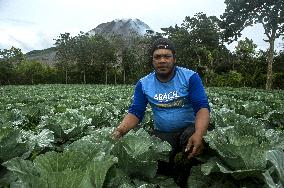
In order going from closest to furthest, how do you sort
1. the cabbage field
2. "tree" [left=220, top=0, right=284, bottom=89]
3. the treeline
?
the cabbage field < "tree" [left=220, top=0, right=284, bottom=89] < the treeline

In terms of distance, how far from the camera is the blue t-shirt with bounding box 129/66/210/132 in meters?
3.34

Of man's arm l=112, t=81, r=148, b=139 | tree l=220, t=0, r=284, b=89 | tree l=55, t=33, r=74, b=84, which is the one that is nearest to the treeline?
tree l=55, t=33, r=74, b=84

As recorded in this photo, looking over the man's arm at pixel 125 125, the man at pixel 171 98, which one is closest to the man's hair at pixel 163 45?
the man at pixel 171 98

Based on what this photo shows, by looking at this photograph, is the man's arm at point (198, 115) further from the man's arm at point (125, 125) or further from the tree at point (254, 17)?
the tree at point (254, 17)

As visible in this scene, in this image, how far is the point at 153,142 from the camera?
9.72 feet

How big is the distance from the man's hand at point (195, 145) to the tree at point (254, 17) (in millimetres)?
24543

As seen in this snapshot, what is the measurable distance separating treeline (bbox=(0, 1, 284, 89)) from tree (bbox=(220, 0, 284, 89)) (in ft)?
29.4

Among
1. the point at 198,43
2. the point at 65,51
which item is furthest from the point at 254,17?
the point at 65,51

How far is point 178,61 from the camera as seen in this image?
156ft

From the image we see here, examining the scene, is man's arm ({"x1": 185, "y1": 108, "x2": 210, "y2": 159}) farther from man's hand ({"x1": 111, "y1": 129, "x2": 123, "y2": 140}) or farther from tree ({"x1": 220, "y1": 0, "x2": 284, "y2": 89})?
tree ({"x1": 220, "y1": 0, "x2": 284, "y2": 89})

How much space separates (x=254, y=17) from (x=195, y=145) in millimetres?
25840

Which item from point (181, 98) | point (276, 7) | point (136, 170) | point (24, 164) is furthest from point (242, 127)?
point (276, 7)

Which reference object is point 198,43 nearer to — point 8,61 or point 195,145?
point 8,61

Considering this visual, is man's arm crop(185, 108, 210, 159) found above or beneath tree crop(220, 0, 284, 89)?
beneath
